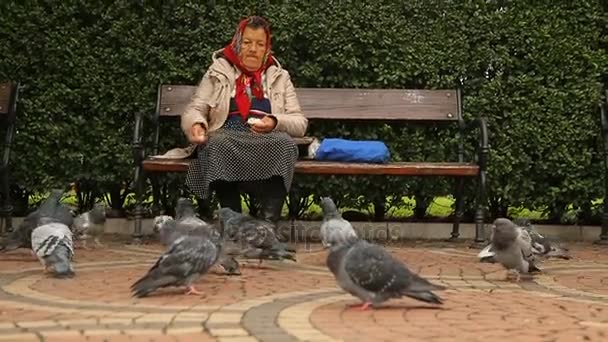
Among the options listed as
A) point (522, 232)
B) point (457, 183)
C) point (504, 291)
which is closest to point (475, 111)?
point (457, 183)

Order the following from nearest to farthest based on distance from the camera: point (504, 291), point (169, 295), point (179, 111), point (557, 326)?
point (557, 326) → point (169, 295) → point (504, 291) → point (179, 111)

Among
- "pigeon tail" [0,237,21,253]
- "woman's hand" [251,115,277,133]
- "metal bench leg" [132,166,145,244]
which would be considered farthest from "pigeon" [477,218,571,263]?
"pigeon tail" [0,237,21,253]

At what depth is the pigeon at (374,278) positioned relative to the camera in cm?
468

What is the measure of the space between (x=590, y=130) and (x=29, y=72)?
5.71m

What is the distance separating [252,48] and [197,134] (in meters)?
0.95

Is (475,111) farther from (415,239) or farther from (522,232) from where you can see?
(522,232)

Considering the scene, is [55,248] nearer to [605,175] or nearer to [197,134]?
[197,134]

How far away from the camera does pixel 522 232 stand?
6293 mm

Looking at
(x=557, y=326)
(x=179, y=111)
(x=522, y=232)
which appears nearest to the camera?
(x=557, y=326)

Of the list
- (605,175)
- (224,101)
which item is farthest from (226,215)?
(605,175)

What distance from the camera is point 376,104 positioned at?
870 centimetres

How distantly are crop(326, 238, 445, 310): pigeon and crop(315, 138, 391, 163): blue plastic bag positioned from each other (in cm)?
321

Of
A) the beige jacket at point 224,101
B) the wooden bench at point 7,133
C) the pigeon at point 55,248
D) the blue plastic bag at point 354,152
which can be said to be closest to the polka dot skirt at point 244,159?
the beige jacket at point 224,101

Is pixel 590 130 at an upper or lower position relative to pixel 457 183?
upper
